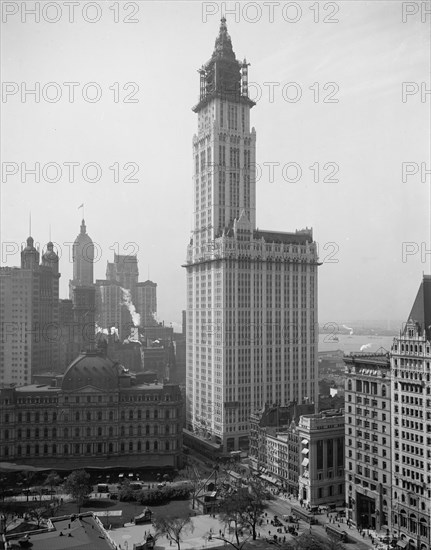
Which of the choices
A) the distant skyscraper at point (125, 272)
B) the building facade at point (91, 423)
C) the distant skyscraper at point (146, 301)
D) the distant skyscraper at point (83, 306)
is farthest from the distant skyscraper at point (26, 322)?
the distant skyscraper at point (146, 301)

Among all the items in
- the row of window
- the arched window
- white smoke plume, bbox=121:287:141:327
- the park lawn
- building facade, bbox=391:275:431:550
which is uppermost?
white smoke plume, bbox=121:287:141:327

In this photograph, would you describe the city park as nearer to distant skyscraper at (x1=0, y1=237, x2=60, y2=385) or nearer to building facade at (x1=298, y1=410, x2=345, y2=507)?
building facade at (x1=298, y1=410, x2=345, y2=507)

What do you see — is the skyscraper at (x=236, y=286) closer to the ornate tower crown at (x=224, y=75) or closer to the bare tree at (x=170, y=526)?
the ornate tower crown at (x=224, y=75)

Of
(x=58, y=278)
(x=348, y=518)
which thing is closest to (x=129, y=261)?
(x=58, y=278)

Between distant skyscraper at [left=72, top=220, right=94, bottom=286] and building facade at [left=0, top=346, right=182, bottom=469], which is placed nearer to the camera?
building facade at [left=0, top=346, right=182, bottom=469]

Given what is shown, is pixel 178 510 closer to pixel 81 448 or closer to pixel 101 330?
pixel 81 448

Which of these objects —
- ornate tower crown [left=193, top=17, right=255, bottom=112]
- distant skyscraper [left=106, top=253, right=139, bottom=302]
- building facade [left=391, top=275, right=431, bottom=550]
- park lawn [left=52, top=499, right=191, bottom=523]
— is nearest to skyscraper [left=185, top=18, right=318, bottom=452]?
ornate tower crown [left=193, top=17, right=255, bottom=112]
